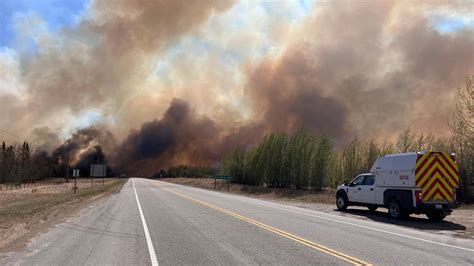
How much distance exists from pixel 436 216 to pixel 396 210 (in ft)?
6.42

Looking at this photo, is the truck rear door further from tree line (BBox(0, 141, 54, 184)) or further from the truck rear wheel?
tree line (BBox(0, 141, 54, 184))

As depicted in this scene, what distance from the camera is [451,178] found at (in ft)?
64.4

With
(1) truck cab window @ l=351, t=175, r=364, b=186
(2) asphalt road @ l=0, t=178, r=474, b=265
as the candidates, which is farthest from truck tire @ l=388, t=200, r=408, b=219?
(2) asphalt road @ l=0, t=178, r=474, b=265

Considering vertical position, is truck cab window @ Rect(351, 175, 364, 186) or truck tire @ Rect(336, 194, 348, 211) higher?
truck cab window @ Rect(351, 175, 364, 186)

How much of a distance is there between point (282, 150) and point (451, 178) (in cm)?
4097

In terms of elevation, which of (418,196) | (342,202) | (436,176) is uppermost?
(436,176)

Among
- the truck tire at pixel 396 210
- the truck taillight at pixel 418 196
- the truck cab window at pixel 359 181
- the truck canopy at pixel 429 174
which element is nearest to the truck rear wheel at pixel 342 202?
the truck cab window at pixel 359 181

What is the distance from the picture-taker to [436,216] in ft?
65.8

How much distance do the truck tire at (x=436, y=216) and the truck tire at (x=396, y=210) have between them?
1278mm

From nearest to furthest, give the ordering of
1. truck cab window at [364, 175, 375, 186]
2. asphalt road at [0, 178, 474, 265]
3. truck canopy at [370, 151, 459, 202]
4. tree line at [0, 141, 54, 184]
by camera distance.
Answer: asphalt road at [0, 178, 474, 265] → truck canopy at [370, 151, 459, 202] → truck cab window at [364, 175, 375, 186] → tree line at [0, 141, 54, 184]

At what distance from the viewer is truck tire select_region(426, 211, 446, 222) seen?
19.6 m

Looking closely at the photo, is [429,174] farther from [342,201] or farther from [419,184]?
[342,201]

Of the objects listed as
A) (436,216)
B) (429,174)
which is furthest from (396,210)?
(429,174)

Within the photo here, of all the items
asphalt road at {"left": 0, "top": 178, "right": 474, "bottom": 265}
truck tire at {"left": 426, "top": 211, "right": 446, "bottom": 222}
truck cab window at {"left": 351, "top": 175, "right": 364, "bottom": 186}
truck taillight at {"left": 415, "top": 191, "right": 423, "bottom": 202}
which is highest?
truck cab window at {"left": 351, "top": 175, "right": 364, "bottom": 186}
